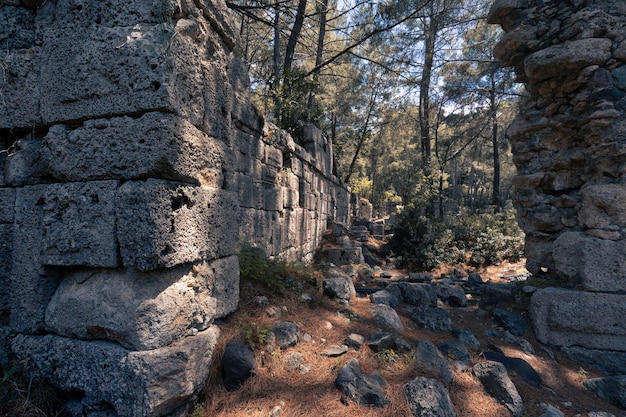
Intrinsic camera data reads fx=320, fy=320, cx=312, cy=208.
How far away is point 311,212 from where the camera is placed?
696 centimetres

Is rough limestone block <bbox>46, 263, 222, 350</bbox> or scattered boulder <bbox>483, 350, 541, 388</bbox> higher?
rough limestone block <bbox>46, 263, 222, 350</bbox>

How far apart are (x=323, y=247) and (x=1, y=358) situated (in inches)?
244

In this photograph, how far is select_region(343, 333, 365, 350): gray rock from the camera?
272 cm

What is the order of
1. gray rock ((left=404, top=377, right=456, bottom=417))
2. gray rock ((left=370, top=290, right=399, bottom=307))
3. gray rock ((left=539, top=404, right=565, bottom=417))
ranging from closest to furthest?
1. gray rock ((left=404, top=377, right=456, bottom=417))
2. gray rock ((left=539, top=404, right=565, bottom=417))
3. gray rock ((left=370, top=290, right=399, bottom=307))

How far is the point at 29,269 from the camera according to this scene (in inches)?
75.0

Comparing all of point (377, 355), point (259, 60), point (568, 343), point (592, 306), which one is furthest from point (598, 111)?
point (259, 60)

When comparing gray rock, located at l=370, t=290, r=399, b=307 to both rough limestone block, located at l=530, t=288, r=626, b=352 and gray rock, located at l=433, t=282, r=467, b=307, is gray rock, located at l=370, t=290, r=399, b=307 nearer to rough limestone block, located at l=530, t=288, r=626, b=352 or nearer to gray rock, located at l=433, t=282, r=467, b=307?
gray rock, located at l=433, t=282, r=467, b=307

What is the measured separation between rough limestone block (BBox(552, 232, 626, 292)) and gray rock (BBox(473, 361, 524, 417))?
1.93m

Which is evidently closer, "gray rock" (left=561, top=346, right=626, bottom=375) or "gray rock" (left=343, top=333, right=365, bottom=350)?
"gray rock" (left=343, top=333, right=365, bottom=350)

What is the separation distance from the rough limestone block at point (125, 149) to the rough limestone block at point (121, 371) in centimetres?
93

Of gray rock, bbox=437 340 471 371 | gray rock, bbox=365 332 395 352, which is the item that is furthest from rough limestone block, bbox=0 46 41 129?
gray rock, bbox=437 340 471 371

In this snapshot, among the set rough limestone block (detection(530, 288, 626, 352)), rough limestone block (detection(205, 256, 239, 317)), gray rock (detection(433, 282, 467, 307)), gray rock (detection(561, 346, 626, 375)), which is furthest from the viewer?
gray rock (detection(433, 282, 467, 307))

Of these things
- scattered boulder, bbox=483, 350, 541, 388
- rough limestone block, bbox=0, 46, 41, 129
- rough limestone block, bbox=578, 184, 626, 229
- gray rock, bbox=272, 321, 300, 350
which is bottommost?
scattered boulder, bbox=483, 350, 541, 388

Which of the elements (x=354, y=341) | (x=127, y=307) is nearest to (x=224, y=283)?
(x=127, y=307)
